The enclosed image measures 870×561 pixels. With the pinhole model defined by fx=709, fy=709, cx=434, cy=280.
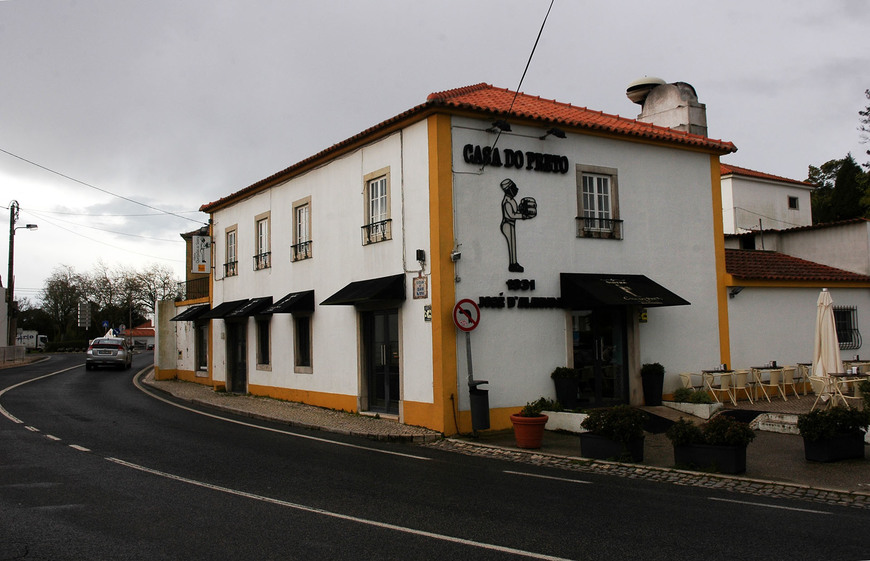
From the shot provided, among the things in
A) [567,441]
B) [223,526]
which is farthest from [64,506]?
[567,441]

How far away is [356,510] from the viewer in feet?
23.5

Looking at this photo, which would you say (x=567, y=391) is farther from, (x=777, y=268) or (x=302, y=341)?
(x=777, y=268)

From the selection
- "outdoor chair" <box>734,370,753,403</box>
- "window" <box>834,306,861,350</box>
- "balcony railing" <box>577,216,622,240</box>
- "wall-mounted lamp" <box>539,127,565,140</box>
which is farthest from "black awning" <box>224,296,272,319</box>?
"window" <box>834,306,861,350</box>

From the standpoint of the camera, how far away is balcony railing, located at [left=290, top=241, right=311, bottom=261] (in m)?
18.6

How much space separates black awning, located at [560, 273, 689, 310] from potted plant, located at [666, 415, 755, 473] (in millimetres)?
4148

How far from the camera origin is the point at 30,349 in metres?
72.5

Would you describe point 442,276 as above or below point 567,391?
above

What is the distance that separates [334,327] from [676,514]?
1120 centimetres

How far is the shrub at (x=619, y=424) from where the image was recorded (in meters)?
10.3

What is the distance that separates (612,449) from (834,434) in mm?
3069

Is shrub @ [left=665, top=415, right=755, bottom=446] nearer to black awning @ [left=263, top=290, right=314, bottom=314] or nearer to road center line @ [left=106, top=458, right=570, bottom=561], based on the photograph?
road center line @ [left=106, top=458, right=570, bottom=561]

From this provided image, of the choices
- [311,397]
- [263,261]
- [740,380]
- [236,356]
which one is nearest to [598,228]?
[740,380]

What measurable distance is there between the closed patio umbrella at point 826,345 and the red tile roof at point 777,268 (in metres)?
3.24

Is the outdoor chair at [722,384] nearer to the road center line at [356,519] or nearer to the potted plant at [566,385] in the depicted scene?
the potted plant at [566,385]
